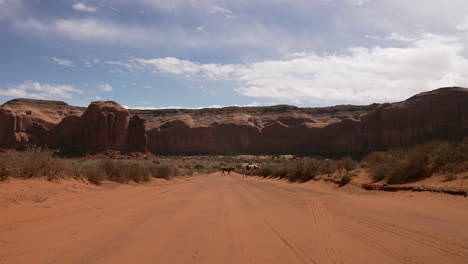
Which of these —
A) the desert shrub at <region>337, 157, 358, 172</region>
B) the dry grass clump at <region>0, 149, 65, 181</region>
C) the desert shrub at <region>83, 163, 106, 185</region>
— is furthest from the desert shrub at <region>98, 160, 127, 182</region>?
the desert shrub at <region>337, 157, 358, 172</region>

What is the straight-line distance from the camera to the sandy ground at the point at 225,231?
4.62 meters

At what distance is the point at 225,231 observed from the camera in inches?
247

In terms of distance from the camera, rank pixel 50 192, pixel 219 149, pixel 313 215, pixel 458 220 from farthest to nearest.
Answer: pixel 219 149 → pixel 50 192 → pixel 313 215 → pixel 458 220

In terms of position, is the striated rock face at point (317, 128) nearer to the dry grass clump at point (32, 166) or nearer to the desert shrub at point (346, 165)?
the desert shrub at point (346, 165)

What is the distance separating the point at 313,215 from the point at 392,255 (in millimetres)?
3461

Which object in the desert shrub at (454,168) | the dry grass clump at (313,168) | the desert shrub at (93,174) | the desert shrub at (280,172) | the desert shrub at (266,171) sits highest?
the desert shrub at (454,168)

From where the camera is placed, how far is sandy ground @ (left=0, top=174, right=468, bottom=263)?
4.62 metres

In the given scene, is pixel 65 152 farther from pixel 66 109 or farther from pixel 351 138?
pixel 351 138

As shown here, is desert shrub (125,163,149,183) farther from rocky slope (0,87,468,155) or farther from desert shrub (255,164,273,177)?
rocky slope (0,87,468,155)

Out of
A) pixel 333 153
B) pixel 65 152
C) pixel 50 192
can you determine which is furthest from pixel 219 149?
pixel 50 192

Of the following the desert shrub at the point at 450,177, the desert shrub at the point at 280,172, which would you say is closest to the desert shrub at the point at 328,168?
the desert shrub at the point at 280,172

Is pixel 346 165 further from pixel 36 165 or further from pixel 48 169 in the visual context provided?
pixel 36 165

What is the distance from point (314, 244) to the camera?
5387 mm

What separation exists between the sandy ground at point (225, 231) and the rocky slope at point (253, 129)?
54.9 metres
